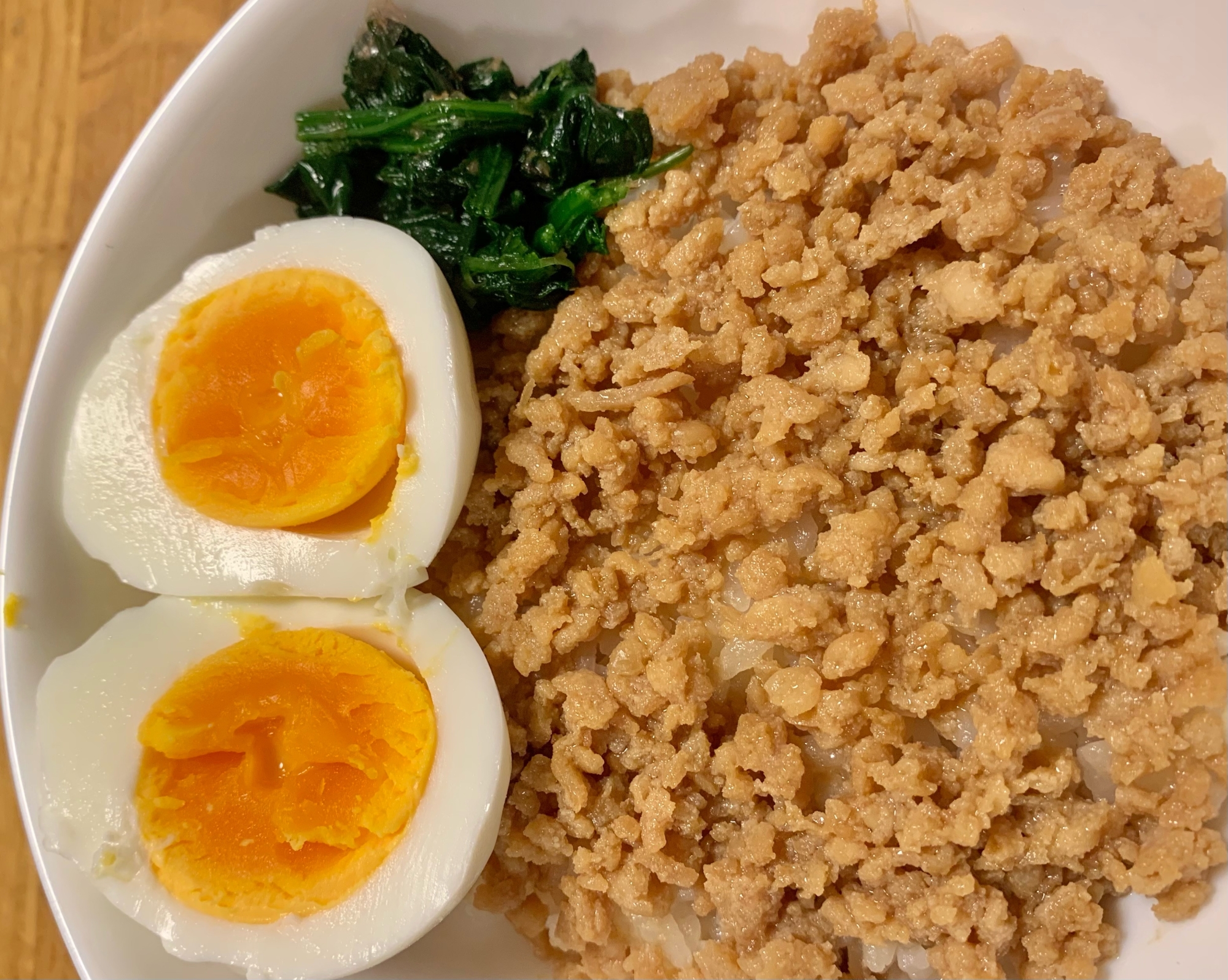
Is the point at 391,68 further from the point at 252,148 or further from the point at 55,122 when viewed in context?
the point at 55,122

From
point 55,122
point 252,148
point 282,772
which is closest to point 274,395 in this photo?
point 252,148

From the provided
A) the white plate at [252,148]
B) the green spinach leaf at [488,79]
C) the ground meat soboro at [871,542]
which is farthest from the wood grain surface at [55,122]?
the ground meat soboro at [871,542]

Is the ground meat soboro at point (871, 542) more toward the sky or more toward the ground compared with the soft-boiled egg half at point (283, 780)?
more toward the sky

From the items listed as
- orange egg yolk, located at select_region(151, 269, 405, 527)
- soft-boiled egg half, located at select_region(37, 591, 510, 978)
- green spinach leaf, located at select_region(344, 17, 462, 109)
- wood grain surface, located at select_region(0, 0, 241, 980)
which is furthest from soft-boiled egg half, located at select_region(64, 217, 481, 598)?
wood grain surface, located at select_region(0, 0, 241, 980)

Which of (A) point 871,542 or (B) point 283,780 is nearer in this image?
(A) point 871,542

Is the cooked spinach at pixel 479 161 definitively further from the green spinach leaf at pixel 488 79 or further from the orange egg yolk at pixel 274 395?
the orange egg yolk at pixel 274 395

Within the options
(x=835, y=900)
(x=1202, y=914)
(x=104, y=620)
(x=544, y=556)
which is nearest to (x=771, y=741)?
(x=835, y=900)
